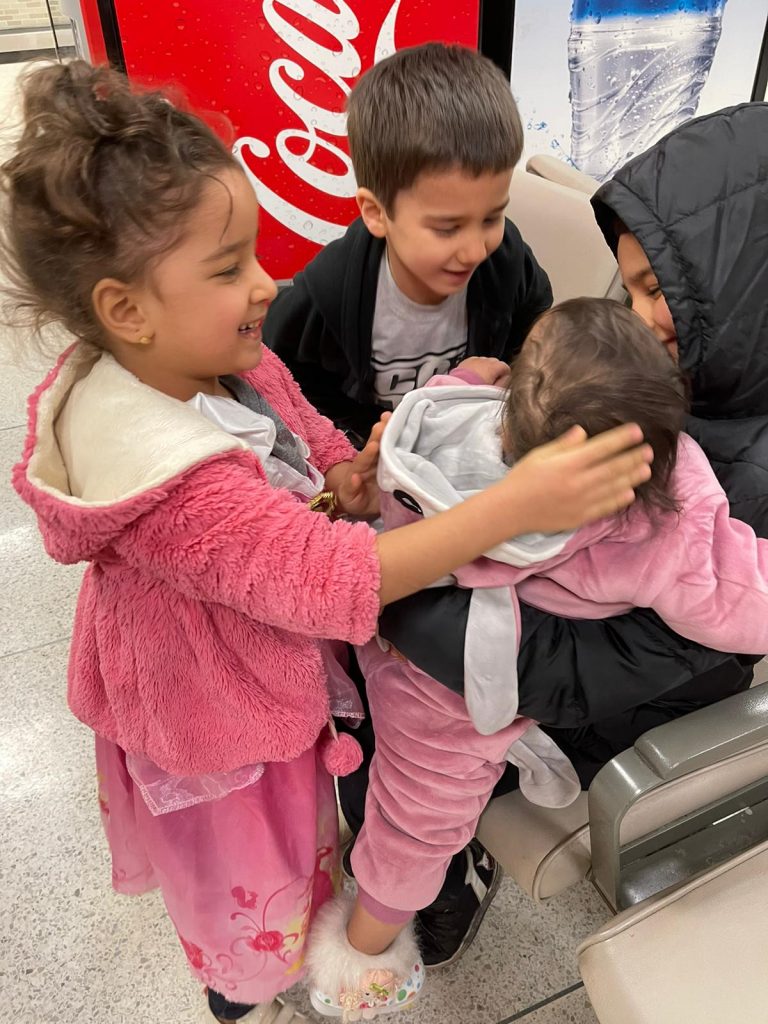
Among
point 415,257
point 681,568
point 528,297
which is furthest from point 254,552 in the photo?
point 528,297

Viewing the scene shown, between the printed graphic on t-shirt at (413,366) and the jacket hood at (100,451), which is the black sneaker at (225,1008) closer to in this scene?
the jacket hood at (100,451)

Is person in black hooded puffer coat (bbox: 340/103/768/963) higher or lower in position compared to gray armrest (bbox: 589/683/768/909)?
higher

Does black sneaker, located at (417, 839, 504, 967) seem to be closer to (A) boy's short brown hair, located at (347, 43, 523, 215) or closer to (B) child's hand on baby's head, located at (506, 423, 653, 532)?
(B) child's hand on baby's head, located at (506, 423, 653, 532)

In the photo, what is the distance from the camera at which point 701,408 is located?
0.94 meters

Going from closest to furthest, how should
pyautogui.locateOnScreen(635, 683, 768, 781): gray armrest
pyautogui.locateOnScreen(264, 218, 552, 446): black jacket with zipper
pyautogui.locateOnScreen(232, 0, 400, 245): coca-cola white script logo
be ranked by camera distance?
1. pyautogui.locateOnScreen(635, 683, 768, 781): gray armrest
2. pyautogui.locateOnScreen(264, 218, 552, 446): black jacket with zipper
3. pyautogui.locateOnScreen(232, 0, 400, 245): coca-cola white script logo

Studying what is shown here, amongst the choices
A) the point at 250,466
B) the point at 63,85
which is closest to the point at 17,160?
the point at 63,85

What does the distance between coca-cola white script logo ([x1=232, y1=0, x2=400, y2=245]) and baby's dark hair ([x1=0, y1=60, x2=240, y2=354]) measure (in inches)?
47.4

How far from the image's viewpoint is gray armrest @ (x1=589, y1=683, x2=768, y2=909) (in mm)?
799

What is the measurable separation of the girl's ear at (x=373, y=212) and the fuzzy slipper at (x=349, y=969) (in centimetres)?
99

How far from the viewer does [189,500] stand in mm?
719

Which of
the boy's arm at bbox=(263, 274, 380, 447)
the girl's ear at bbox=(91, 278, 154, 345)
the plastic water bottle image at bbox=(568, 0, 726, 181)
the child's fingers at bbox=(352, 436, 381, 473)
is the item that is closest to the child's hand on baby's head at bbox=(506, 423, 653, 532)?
the child's fingers at bbox=(352, 436, 381, 473)

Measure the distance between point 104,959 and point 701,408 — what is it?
1.32m

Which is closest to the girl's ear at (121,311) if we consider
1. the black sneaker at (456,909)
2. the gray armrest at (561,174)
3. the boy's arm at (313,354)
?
the boy's arm at (313,354)

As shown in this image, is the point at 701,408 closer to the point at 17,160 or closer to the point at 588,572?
the point at 588,572
